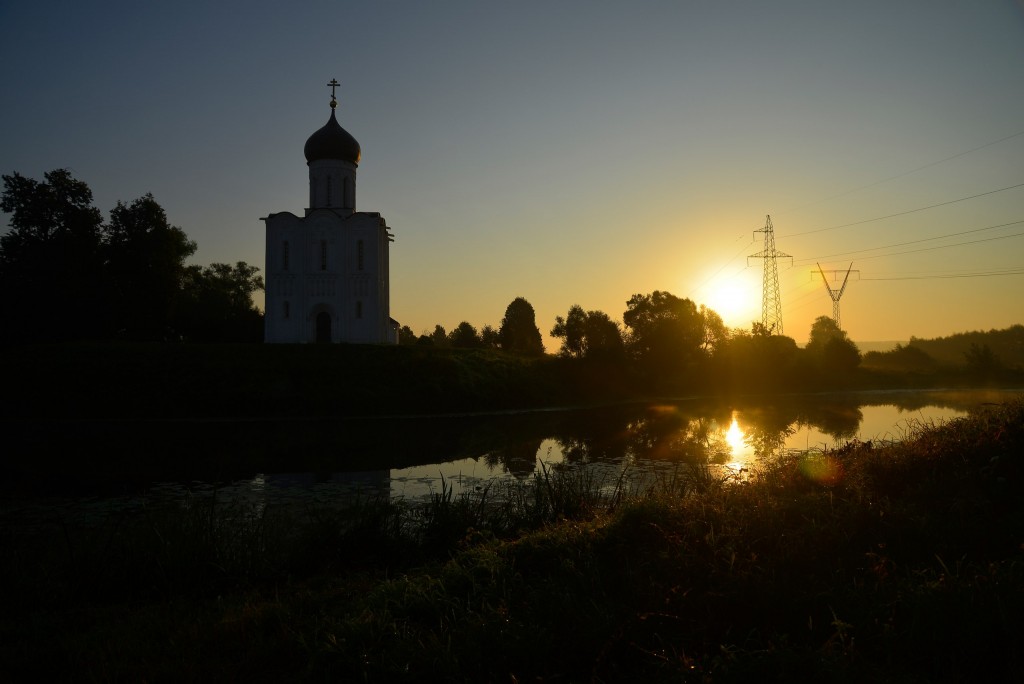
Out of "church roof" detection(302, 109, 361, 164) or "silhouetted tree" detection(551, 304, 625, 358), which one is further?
"silhouetted tree" detection(551, 304, 625, 358)

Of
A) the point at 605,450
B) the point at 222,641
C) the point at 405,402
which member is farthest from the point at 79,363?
the point at 222,641

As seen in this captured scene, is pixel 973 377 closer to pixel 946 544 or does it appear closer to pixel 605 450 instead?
pixel 605 450

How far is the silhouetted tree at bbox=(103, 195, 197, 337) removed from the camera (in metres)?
44.8

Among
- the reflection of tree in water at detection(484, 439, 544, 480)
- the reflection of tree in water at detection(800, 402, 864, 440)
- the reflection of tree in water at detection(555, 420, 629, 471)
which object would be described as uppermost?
the reflection of tree in water at detection(800, 402, 864, 440)

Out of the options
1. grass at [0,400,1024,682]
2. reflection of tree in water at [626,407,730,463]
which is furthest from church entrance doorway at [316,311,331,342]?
grass at [0,400,1024,682]

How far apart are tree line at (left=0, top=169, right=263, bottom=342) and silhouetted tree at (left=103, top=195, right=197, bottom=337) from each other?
6cm

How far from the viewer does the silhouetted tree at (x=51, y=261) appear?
41.6 meters

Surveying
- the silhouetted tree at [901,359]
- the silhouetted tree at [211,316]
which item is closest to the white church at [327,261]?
the silhouetted tree at [211,316]

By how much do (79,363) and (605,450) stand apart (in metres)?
27.4

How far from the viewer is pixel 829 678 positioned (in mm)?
4020

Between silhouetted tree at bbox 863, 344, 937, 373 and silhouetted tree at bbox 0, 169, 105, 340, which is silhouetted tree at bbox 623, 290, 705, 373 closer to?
silhouetted tree at bbox 863, 344, 937, 373

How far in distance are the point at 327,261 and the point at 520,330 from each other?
29.4m

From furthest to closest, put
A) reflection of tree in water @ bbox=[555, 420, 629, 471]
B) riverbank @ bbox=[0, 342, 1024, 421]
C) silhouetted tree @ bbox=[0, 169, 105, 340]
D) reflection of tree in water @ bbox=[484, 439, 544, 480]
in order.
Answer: silhouetted tree @ bbox=[0, 169, 105, 340], riverbank @ bbox=[0, 342, 1024, 421], reflection of tree in water @ bbox=[555, 420, 629, 471], reflection of tree in water @ bbox=[484, 439, 544, 480]

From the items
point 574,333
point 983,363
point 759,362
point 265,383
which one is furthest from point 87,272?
point 983,363
